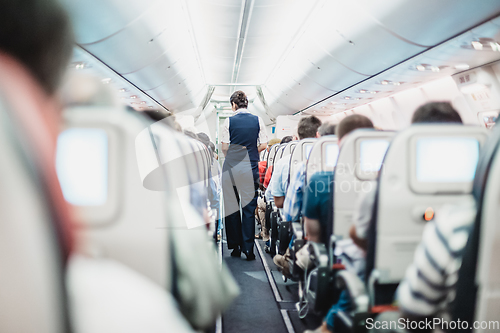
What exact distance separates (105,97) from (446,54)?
5.88 m

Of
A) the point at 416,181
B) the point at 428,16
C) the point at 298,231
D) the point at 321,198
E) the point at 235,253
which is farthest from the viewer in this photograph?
the point at 235,253

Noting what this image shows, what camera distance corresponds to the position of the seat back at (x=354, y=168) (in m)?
2.03

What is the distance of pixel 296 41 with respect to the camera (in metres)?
8.80

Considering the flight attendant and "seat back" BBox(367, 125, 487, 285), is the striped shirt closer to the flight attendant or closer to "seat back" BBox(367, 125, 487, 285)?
"seat back" BBox(367, 125, 487, 285)

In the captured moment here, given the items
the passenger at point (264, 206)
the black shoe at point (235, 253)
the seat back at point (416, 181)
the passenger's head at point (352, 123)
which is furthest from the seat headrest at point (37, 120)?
the black shoe at point (235, 253)

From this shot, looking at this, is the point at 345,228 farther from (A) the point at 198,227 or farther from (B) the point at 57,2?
(B) the point at 57,2

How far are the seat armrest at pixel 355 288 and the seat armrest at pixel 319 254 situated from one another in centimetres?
12

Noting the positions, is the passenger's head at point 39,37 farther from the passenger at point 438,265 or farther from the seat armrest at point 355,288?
the seat armrest at point 355,288

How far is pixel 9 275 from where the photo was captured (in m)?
0.74

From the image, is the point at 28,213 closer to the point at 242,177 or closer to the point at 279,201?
the point at 279,201

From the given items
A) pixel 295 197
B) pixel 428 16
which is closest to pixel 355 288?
pixel 295 197

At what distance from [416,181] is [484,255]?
1.58ft

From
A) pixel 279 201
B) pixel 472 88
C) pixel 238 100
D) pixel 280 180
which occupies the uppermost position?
pixel 472 88

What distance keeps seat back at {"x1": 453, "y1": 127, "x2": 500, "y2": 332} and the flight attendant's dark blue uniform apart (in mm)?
3437
